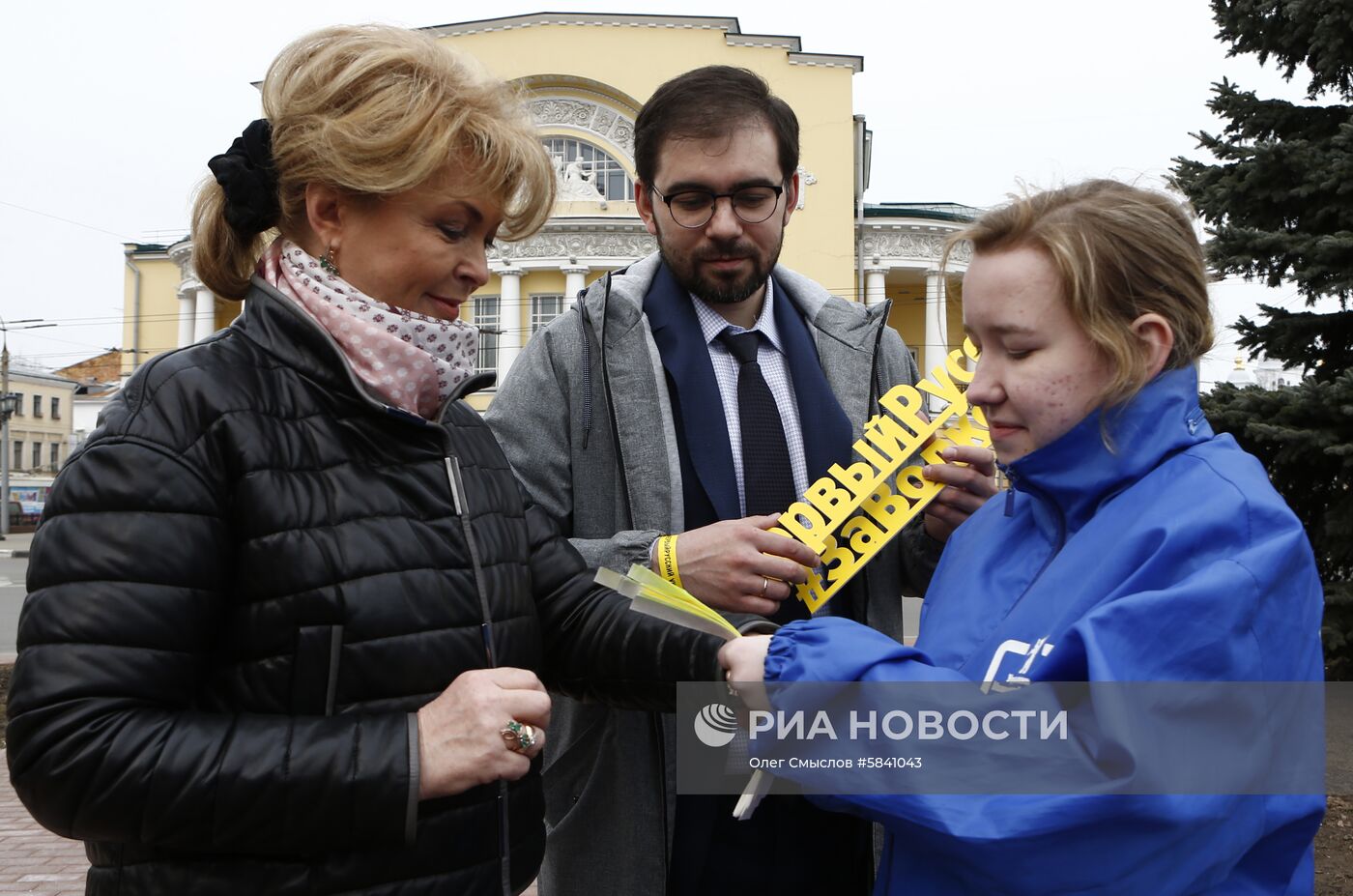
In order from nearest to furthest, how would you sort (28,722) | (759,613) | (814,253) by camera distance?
1. (28,722)
2. (759,613)
3. (814,253)

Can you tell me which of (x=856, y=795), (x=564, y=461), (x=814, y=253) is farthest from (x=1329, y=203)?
(x=814, y=253)

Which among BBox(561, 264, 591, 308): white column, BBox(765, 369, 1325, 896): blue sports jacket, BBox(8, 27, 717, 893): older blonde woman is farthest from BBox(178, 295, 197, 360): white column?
BBox(765, 369, 1325, 896): blue sports jacket

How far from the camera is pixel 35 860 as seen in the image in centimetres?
542

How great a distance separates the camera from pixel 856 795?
1429mm

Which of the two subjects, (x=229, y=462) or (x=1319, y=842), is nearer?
(x=229, y=462)

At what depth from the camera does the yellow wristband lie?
2.06 metres

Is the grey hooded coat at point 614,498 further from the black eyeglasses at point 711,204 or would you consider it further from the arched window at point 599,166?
the arched window at point 599,166

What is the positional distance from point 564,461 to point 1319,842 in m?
4.58

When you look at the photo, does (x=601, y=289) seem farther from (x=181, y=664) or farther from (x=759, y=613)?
(x=181, y=664)

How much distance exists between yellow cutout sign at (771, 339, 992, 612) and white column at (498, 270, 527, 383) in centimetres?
3100

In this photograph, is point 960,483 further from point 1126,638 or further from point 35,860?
point 35,860

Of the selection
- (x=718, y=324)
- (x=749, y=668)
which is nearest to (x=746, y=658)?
(x=749, y=668)

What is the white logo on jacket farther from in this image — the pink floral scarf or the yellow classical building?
the yellow classical building

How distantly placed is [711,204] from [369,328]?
0.97 meters
